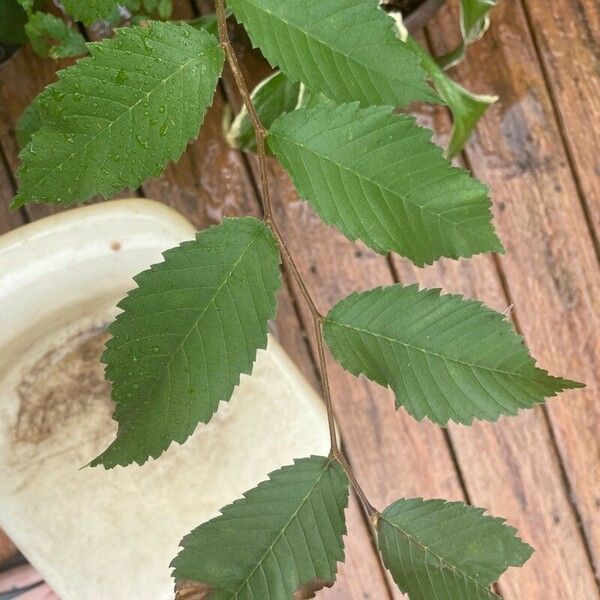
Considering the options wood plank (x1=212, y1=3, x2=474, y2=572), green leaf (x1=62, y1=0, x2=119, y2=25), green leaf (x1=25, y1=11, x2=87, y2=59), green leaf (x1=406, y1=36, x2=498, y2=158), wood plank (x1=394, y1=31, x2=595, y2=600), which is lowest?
wood plank (x1=394, y1=31, x2=595, y2=600)

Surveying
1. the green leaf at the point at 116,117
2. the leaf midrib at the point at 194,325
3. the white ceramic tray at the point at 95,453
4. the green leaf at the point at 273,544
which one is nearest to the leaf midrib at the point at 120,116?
the green leaf at the point at 116,117

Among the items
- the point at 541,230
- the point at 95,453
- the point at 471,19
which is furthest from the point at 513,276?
the point at 95,453

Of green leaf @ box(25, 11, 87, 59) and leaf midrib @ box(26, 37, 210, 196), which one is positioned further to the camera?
green leaf @ box(25, 11, 87, 59)

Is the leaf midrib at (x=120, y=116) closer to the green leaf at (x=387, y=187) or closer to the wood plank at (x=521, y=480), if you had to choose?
the green leaf at (x=387, y=187)

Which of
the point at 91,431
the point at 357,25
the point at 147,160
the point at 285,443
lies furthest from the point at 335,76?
the point at 91,431

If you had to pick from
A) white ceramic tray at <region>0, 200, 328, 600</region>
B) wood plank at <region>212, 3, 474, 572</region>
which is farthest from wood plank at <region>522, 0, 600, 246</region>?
white ceramic tray at <region>0, 200, 328, 600</region>

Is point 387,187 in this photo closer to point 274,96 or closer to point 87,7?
point 87,7

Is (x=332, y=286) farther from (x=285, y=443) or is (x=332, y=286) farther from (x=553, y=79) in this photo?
(x=553, y=79)

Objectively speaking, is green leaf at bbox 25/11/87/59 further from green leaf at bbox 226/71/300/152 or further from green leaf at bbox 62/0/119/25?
green leaf at bbox 62/0/119/25
